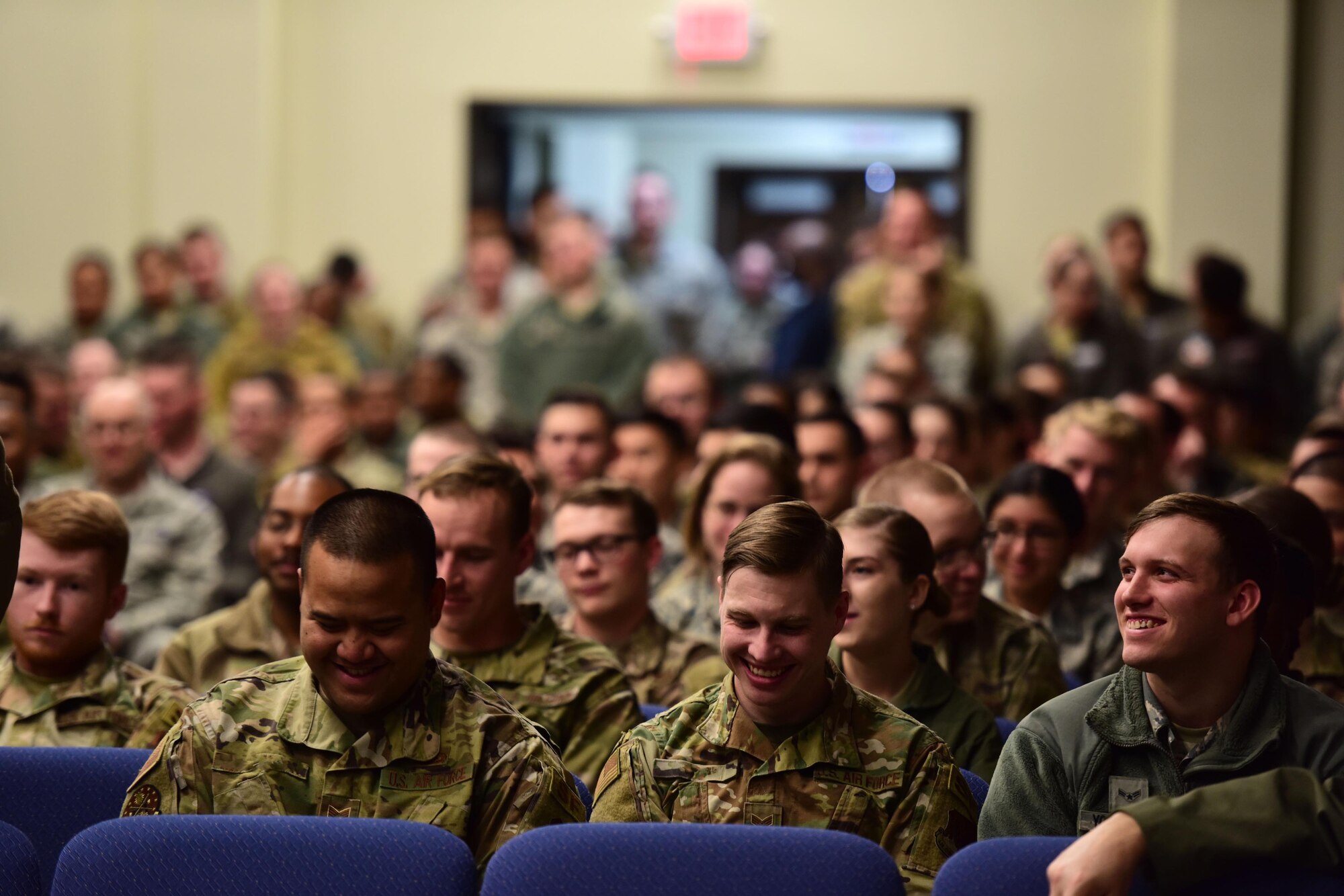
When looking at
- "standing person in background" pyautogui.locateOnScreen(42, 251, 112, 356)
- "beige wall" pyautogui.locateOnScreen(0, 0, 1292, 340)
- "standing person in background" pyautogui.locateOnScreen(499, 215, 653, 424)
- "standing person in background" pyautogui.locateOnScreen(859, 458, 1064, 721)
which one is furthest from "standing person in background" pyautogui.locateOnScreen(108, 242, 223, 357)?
"standing person in background" pyautogui.locateOnScreen(859, 458, 1064, 721)

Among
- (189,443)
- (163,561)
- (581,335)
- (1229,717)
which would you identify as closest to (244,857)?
(1229,717)

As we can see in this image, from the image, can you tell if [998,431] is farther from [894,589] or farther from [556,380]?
[894,589]

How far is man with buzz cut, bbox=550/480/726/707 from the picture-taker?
Result: 327 cm

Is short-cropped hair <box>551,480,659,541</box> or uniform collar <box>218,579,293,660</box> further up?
short-cropped hair <box>551,480,659,541</box>

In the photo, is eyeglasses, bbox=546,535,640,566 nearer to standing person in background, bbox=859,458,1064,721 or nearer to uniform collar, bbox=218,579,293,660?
standing person in background, bbox=859,458,1064,721

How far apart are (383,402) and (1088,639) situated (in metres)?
3.51

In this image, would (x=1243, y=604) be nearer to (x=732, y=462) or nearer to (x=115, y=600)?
(x=732, y=462)

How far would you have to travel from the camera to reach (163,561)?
4.77 metres

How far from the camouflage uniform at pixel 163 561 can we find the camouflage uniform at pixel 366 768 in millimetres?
2359

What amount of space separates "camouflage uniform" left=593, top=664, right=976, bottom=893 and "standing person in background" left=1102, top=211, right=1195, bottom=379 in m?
5.01

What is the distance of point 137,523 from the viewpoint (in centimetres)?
487

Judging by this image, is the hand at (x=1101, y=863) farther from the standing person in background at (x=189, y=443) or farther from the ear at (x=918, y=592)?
the standing person in background at (x=189, y=443)

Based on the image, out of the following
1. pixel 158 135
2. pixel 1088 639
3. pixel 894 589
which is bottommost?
pixel 1088 639

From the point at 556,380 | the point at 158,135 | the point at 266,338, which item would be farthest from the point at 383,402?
the point at 158,135
